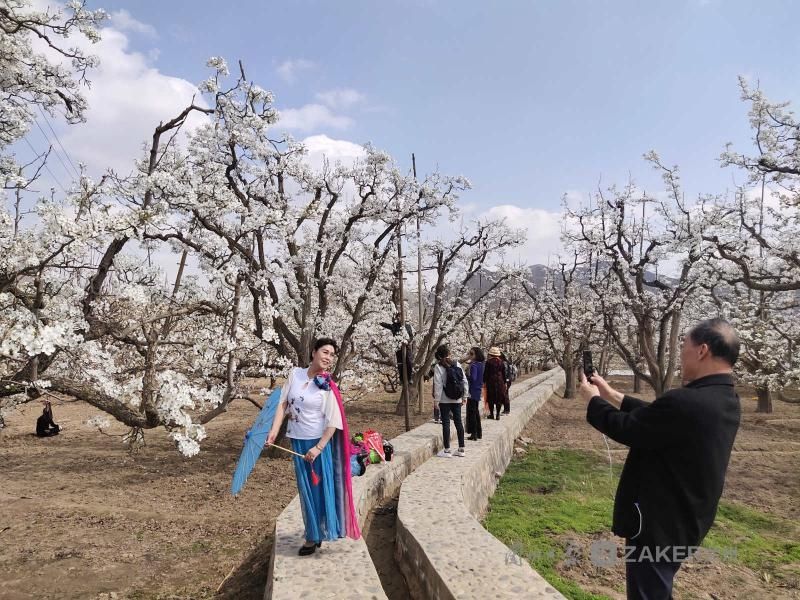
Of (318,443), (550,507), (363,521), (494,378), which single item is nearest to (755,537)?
(550,507)

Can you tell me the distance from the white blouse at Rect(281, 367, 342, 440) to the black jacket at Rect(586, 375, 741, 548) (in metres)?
2.42

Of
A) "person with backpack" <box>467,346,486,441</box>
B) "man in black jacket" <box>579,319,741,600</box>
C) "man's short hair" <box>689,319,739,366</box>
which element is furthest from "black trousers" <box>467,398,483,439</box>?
"man's short hair" <box>689,319,739,366</box>

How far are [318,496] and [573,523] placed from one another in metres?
3.82

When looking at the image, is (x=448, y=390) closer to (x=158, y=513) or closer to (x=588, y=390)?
(x=158, y=513)

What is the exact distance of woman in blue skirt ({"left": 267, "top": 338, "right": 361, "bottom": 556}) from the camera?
425 cm

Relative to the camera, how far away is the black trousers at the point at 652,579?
2.34 m

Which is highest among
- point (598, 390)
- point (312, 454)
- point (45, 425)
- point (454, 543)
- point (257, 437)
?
point (598, 390)

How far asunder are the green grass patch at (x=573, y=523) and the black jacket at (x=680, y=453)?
2.18 meters

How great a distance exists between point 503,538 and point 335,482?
2807 millimetres

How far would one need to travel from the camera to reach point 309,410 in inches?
168

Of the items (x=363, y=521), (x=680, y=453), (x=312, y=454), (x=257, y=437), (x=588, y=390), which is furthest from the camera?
(x=363, y=521)

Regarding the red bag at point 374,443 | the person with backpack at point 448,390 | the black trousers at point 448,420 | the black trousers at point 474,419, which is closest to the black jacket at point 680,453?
the red bag at point 374,443

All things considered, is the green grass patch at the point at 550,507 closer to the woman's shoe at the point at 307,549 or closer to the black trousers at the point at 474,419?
the black trousers at the point at 474,419

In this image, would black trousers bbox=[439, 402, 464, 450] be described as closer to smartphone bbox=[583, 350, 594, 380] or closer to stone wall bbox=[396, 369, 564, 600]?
stone wall bbox=[396, 369, 564, 600]
